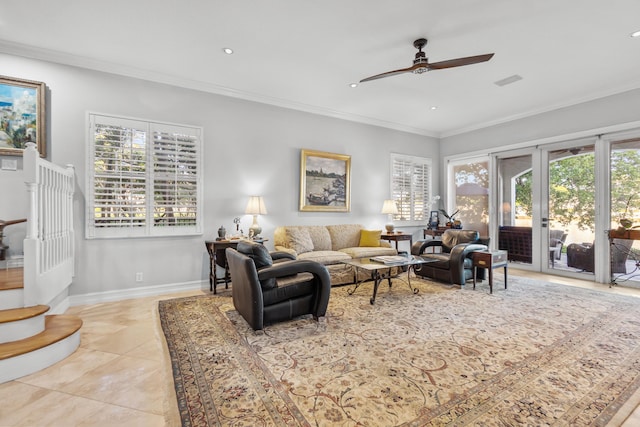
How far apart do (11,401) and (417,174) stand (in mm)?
6981

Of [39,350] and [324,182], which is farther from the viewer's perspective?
[324,182]

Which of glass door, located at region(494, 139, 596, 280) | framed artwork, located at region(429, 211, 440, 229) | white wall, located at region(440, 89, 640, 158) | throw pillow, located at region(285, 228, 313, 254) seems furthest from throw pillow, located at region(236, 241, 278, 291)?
white wall, located at region(440, 89, 640, 158)

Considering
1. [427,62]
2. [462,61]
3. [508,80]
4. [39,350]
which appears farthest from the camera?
[508,80]

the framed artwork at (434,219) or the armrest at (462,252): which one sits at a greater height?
the framed artwork at (434,219)

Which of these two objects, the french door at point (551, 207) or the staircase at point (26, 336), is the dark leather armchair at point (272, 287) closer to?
the staircase at point (26, 336)

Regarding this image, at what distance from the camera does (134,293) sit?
399cm

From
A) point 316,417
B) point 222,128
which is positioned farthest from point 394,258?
point 222,128

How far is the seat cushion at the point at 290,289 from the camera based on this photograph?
2830mm

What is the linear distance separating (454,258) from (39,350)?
472 cm

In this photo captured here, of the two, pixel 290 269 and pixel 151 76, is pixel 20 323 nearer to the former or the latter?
pixel 290 269

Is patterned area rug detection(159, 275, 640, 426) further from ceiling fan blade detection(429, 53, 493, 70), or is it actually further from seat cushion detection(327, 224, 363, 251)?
ceiling fan blade detection(429, 53, 493, 70)

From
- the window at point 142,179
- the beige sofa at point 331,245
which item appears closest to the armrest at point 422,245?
the beige sofa at point 331,245

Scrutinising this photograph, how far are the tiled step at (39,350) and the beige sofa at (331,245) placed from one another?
2.61 metres

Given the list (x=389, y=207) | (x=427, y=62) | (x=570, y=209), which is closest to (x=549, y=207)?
(x=570, y=209)
